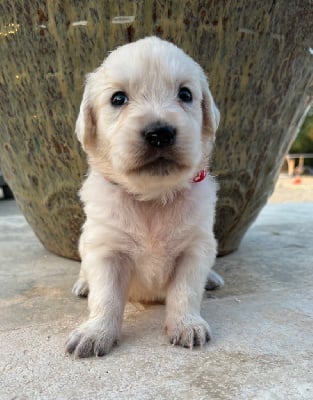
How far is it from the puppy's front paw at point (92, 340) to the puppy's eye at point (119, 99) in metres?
0.93

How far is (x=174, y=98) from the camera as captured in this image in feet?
6.77

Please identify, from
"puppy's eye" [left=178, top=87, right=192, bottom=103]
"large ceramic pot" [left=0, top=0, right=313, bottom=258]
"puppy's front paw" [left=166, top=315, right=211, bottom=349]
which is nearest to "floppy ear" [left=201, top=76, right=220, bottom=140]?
"puppy's eye" [left=178, top=87, right=192, bottom=103]

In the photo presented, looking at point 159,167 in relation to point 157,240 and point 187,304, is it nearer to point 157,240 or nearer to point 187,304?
point 157,240

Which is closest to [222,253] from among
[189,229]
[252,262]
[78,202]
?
[252,262]

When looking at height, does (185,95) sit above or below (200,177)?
above

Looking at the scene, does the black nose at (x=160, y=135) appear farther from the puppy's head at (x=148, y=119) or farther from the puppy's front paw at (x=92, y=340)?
the puppy's front paw at (x=92, y=340)

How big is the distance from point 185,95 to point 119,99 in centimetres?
30

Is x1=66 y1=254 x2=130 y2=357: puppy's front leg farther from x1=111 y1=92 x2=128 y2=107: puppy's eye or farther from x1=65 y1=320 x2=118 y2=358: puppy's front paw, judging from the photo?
x1=111 y1=92 x2=128 y2=107: puppy's eye

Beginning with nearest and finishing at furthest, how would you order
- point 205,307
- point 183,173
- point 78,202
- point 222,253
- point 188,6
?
point 183,173 → point 205,307 → point 188,6 → point 78,202 → point 222,253

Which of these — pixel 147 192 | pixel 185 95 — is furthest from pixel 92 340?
pixel 185 95

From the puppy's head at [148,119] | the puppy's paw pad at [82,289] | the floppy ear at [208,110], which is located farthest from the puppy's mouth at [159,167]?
the puppy's paw pad at [82,289]

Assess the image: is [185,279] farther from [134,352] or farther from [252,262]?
[252,262]

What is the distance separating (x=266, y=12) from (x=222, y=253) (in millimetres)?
1588

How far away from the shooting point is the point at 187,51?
101 inches
